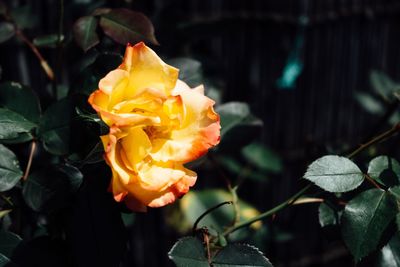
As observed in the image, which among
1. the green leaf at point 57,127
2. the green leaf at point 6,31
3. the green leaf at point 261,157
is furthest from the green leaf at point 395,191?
the green leaf at point 261,157

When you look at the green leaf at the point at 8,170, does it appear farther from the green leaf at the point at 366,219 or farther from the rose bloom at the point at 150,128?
the green leaf at the point at 366,219

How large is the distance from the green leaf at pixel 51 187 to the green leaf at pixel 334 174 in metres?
0.28

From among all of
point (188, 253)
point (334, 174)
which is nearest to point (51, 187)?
point (188, 253)

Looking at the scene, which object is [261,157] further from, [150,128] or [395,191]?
[150,128]

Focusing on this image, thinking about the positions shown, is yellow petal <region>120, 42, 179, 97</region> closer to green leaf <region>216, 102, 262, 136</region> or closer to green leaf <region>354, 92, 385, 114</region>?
green leaf <region>216, 102, 262, 136</region>

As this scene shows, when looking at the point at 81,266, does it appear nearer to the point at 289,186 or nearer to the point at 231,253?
the point at 231,253

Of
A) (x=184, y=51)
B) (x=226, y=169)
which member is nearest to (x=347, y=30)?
(x=226, y=169)

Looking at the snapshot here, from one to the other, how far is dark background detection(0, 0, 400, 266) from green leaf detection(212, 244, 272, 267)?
3.38 ft

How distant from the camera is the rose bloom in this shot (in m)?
0.59

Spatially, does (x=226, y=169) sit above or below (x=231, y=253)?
below

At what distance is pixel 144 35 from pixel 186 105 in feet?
0.67

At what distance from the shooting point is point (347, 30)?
2656 mm

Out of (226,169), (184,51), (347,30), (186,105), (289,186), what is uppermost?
(186,105)

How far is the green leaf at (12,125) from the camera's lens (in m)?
0.66
